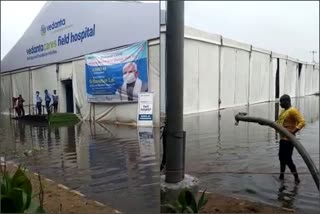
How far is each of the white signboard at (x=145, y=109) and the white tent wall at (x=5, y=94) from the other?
0.96 m

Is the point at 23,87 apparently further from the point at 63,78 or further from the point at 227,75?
the point at 227,75

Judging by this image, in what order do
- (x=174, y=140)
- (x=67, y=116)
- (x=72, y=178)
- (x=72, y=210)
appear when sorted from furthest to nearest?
(x=72, y=178), (x=72, y=210), (x=174, y=140), (x=67, y=116)

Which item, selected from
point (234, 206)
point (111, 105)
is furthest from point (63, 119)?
point (234, 206)

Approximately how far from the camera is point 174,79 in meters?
3.26

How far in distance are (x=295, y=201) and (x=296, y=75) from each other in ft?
40.4

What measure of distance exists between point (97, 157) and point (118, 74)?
43.3 inches

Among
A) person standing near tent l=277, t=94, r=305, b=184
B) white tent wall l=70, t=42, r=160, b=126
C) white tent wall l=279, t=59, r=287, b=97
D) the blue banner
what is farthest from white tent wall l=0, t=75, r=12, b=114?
white tent wall l=279, t=59, r=287, b=97

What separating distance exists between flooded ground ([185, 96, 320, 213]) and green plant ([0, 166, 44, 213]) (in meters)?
2.95

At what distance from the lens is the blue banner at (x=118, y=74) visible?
3.19 m

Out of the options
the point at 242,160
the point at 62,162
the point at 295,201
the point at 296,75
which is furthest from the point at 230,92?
the point at 62,162

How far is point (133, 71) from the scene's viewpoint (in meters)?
3.35

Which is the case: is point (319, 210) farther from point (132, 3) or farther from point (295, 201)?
point (132, 3)

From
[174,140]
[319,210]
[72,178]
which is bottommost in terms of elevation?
[319,210]

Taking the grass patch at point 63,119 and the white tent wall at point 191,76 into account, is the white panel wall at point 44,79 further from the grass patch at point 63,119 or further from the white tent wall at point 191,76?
the white tent wall at point 191,76
